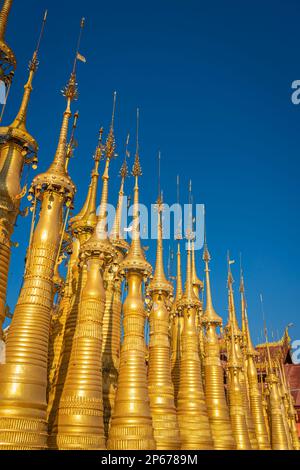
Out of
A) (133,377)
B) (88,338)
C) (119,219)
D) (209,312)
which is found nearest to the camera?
(88,338)

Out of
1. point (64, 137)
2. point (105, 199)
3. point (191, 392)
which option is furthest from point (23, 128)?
point (191, 392)

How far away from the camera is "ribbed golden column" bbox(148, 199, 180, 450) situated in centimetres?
1448

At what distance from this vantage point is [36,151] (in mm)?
12141

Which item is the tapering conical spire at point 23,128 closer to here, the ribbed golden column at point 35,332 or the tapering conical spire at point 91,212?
the ribbed golden column at point 35,332

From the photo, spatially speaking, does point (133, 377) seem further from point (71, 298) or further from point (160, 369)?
point (71, 298)

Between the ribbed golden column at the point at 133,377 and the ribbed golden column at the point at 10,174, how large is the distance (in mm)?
4913

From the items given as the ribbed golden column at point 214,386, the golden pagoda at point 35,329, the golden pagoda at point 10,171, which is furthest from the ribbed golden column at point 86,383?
the ribbed golden column at point 214,386

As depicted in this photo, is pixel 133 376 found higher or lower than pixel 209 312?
lower

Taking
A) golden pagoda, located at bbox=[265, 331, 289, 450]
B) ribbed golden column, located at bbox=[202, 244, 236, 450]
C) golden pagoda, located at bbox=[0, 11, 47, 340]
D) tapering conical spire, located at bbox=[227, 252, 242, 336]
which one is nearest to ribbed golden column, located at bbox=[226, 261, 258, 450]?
tapering conical spire, located at bbox=[227, 252, 242, 336]

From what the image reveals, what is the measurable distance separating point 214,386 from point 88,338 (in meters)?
11.2

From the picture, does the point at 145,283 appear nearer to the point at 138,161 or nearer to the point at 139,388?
the point at 139,388

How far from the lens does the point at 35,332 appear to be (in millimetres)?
10062
